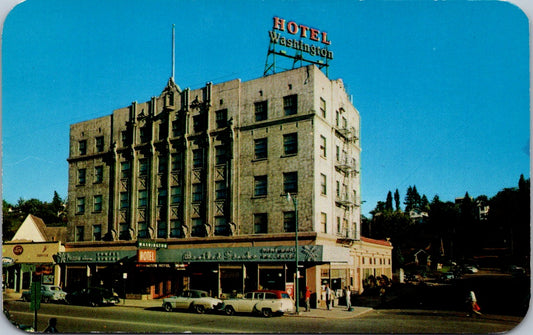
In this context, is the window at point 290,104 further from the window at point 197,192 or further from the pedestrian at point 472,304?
the pedestrian at point 472,304

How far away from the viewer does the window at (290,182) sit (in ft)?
102

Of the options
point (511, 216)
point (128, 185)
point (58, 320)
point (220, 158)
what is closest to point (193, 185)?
point (220, 158)

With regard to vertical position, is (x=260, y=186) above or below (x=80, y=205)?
above

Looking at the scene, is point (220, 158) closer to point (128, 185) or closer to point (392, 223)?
point (128, 185)

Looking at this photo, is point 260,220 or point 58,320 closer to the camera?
point 58,320

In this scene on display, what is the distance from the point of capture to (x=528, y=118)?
19.8 metres

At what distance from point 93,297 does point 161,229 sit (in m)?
7.07

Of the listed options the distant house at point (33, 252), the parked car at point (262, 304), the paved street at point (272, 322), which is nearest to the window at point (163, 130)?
the distant house at point (33, 252)

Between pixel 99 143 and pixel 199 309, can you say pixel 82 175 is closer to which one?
pixel 99 143

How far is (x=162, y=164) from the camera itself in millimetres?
35969

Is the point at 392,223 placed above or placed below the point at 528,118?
below

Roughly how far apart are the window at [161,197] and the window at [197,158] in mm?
3170

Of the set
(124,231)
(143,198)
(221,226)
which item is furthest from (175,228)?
(124,231)

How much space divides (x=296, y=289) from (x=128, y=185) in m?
16.2
